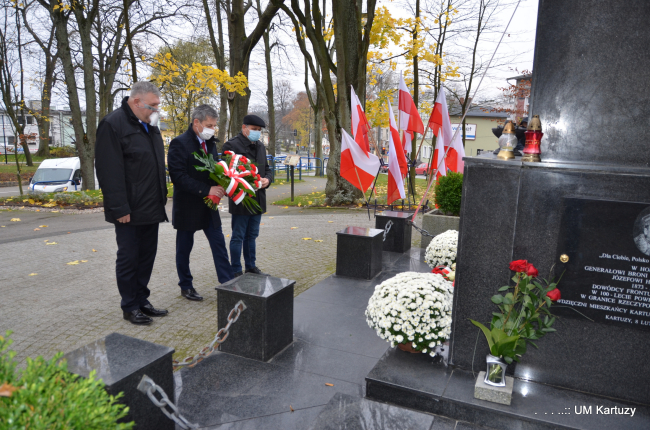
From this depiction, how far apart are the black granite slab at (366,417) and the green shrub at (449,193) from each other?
565 cm

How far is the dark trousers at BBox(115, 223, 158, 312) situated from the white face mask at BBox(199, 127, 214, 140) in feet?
3.65

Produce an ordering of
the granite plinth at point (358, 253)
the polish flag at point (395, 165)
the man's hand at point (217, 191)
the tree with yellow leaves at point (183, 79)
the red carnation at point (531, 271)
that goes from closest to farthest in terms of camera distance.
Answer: the red carnation at point (531, 271), the man's hand at point (217, 191), the granite plinth at point (358, 253), the polish flag at point (395, 165), the tree with yellow leaves at point (183, 79)

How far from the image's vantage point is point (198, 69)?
610 inches

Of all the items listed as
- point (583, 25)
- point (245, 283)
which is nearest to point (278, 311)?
point (245, 283)

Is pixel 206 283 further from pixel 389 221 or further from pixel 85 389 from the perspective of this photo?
pixel 85 389

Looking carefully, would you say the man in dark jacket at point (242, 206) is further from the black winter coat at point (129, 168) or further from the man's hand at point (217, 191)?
the black winter coat at point (129, 168)

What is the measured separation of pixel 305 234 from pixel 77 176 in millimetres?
13950

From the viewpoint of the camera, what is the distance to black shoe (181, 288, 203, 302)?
5.19m

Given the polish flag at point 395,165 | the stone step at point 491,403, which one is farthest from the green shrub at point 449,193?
the stone step at point 491,403

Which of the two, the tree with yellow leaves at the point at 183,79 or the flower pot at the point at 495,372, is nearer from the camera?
the flower pot at the point at 495,372

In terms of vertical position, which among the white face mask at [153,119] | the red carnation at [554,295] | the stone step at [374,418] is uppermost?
the white face mask at [153,119]

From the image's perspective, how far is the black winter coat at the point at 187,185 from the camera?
4777mm

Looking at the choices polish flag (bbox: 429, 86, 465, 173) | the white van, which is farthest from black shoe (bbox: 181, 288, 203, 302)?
the white van

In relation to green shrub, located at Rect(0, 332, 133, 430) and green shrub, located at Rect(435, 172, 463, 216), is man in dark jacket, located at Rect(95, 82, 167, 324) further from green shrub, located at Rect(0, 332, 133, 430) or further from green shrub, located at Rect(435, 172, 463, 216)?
green shrub, located at Rect(435, 172, 463, 216)
